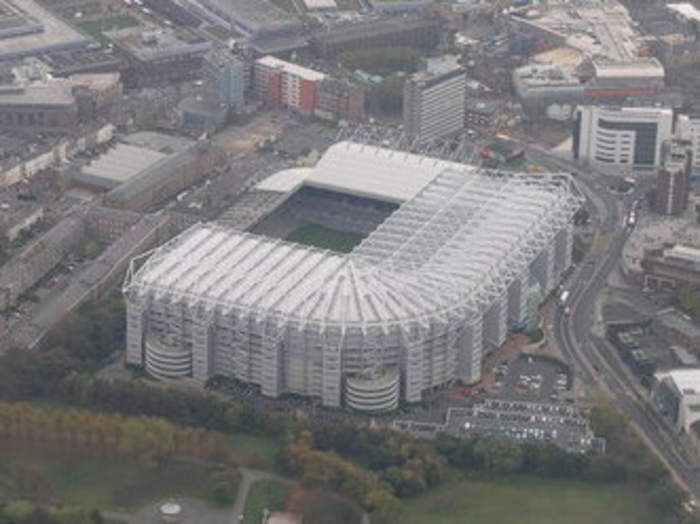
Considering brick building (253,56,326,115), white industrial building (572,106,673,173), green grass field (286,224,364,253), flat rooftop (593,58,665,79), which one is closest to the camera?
green grass field (286,224,364,253)

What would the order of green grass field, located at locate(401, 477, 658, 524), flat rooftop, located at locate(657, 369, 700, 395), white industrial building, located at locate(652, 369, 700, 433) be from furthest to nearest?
flat rooftop, located at locate(657, 369, 700, 395)
white industrial building, located at locate(652, 369, 700, 433)
green grass field, located at locate(401, 477, 658, 524)

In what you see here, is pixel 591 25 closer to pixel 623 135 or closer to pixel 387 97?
pixel 387 97

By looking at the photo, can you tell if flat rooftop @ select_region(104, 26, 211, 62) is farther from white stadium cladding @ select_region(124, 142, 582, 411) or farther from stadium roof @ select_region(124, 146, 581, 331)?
white stadium cladding @ select_region(124, 142, 582, 411)

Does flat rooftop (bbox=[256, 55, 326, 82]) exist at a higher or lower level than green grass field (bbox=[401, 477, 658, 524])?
higher

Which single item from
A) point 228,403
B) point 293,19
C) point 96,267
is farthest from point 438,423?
point 293,19

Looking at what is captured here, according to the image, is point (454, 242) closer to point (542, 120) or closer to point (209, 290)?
point (209, 290)

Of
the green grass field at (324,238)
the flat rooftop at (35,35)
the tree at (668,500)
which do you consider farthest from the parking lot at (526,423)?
the flat rooftop at (35,35)

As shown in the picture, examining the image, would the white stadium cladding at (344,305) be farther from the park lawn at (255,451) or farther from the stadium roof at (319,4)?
the stadium roof at (319,4)

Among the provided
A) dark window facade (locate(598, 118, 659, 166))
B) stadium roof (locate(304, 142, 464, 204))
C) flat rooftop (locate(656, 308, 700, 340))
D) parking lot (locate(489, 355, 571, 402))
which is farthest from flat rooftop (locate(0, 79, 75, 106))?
flat rooftop (locate(656, 308, 700, 340))
